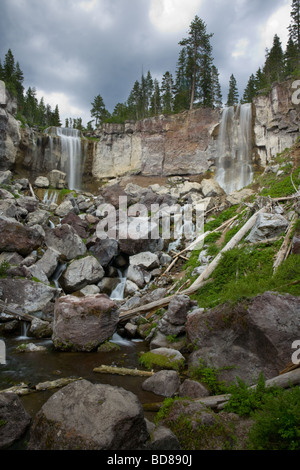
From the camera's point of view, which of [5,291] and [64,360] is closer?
[64,360]

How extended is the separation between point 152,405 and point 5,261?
12221 millimetres

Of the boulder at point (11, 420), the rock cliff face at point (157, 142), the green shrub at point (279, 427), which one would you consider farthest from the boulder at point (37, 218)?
the green shrub at point (279, 427)

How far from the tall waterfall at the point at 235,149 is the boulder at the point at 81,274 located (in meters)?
22.6

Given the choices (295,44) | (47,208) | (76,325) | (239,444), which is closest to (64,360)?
(76,325)

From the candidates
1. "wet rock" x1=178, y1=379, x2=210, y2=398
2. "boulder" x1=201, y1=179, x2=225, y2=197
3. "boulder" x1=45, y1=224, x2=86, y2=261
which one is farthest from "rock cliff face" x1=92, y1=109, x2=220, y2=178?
"wet rock" x1=178, y1=379, x2=210, y2=398

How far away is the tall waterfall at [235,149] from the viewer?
33500mm

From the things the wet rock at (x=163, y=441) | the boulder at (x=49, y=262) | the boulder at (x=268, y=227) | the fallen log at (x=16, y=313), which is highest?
the boulder at (x=268, y=227)

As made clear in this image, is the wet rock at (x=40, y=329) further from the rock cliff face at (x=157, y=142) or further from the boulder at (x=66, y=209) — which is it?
the rock cliff face at (x=157, y=142)

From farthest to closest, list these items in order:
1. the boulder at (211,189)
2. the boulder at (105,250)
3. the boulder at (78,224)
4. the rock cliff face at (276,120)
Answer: the boulder at (211,189)
the rock cliff face at (276,120)
the boulder at (78,224)
the boulder at (105,250)

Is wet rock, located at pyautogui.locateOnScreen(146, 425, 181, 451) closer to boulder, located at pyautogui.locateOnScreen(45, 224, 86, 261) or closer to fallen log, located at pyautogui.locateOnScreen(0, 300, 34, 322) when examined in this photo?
fallen log, located at pyautogui.locateOnScreen(0, 300, 34, 322)

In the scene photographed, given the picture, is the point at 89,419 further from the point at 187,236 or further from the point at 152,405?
the point at 187,236

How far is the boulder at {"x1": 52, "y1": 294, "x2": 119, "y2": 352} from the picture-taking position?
9320mm

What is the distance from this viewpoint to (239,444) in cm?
408

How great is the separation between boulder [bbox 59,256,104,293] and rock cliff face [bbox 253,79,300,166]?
83.6ft
